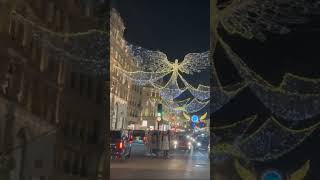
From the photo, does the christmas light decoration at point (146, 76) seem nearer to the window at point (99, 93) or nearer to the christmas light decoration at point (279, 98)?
the window at point (99, 93)

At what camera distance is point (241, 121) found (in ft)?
33.7

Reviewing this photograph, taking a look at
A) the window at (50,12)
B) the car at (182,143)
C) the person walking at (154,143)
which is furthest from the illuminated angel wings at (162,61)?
the car at (182,143)

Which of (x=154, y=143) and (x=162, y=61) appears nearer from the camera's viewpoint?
(x=162, y=61)

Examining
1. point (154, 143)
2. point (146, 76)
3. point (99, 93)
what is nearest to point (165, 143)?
point (154, 143)

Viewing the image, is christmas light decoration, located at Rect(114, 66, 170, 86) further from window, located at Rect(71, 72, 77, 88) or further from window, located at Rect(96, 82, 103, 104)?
window, located at Rect(71, 72, 77, 88)

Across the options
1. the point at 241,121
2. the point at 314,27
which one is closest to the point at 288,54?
the point at 314,27

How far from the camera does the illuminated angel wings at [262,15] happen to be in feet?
32.9

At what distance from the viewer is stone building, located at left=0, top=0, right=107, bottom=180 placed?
878cm

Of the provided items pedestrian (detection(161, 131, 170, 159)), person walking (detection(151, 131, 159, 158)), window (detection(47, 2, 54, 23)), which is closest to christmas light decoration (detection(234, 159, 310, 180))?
window (detection(47, 2, 54, 23))

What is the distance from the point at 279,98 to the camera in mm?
10195

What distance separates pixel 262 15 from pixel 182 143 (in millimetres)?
25985

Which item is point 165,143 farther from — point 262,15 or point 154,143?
point 262,15

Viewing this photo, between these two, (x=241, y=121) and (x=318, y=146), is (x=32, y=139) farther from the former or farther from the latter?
(x=318, y=146)

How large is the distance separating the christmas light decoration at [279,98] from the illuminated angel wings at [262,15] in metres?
0.42
